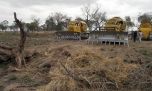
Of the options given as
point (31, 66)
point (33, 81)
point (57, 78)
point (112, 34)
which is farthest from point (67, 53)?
point (112, 34)

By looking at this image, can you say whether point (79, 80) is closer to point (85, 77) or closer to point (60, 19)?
point (85, 77)

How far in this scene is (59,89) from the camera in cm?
1031

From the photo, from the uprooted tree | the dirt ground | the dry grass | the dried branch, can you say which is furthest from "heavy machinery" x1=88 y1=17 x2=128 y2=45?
the dried branch

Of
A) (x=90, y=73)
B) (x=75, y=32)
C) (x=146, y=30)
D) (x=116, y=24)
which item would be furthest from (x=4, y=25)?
(x=90, y=73)

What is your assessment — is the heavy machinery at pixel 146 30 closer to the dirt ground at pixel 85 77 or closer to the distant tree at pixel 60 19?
the dirt ground at pixel 85 77

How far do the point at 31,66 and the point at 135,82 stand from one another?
629 centimetres

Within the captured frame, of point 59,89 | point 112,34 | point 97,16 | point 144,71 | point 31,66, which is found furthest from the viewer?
point 97,16

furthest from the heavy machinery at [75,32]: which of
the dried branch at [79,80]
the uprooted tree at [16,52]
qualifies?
the dried branch at [79,80]

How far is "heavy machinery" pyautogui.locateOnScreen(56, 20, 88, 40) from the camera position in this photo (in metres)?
37.2

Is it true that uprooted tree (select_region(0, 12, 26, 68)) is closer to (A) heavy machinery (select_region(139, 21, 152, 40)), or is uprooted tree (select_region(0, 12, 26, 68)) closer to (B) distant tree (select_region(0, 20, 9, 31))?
(A) heavy machinery (select_region(139, 21, 152, 40))

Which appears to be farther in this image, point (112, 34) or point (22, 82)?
point (112, 34)

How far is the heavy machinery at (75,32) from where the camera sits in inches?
1463

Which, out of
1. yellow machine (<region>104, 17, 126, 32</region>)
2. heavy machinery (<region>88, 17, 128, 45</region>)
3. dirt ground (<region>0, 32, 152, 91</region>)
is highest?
yellow machine (<region>104, 17, 126, 32</region>)

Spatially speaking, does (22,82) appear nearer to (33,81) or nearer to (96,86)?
(33,81)
